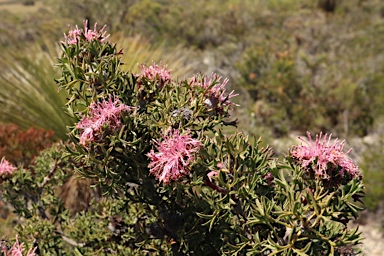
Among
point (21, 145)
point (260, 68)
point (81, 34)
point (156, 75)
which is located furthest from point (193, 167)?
point (260, 68)

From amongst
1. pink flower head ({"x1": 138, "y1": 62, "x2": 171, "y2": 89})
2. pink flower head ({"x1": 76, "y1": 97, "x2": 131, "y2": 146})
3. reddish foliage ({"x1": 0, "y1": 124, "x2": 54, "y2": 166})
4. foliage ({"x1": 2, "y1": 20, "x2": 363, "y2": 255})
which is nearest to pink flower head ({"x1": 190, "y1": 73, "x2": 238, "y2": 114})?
foliage ({"x1": 2, "y1": 20, "x2": 363, "y2": 255})

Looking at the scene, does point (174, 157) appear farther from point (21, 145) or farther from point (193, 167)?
point (21, 145)

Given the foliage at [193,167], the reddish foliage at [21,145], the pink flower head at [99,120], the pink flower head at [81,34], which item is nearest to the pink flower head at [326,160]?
the foliage at [193,167]

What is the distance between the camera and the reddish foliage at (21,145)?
2.73m

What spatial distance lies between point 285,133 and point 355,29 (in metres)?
6.42

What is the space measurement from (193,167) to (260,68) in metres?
6.41

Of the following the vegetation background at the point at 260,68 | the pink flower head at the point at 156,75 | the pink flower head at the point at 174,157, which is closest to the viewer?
the pink flower head at the point at 174,157

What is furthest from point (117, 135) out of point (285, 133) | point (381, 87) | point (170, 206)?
point (381, 87)

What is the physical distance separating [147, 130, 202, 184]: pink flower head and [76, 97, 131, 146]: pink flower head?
0.14 meters

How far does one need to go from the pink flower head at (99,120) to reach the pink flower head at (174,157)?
0.14 metres

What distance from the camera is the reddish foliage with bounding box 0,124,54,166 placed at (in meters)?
2.73

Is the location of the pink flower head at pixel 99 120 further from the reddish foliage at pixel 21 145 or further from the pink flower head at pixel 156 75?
the reddish foliage at pixel 21 145

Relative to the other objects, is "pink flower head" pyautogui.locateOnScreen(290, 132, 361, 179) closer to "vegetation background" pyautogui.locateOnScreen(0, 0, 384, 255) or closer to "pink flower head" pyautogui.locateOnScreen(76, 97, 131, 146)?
"pink flower head" pyautogui.locateOnScreen(76, 97, 131, 146)

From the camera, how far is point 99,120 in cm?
103
